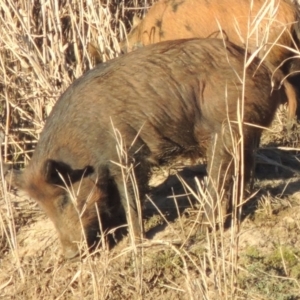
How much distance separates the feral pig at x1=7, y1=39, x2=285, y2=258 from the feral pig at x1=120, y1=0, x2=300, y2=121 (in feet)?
3.88

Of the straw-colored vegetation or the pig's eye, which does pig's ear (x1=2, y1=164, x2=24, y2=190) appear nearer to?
the straw-colored vegetation

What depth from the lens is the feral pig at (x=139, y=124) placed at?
6.32 metres

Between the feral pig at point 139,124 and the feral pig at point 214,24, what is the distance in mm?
1184

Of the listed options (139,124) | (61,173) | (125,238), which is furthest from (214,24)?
(61,173)

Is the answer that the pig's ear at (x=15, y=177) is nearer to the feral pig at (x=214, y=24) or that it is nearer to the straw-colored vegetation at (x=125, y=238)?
the straw-colored vegetation at (x=125, y=238)

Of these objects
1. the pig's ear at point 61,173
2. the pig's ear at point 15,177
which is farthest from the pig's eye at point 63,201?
the pig's ear at point 15,177

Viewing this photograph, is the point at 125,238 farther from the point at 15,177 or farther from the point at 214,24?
the point at 214,24

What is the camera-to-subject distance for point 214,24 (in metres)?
8.28

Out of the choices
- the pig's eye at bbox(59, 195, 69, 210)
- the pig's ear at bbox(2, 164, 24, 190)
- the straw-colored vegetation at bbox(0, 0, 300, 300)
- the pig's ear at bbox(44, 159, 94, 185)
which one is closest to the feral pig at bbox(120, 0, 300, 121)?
the straw-colored vegetation at bbox(0, 0, 300, 300)

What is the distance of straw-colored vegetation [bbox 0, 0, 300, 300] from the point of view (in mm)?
5754

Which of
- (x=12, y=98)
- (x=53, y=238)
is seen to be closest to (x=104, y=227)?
(x=53, y=238)

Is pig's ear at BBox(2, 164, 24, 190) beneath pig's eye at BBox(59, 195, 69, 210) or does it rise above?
above

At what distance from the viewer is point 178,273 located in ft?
20.2

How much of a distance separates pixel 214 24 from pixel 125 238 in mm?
2535
